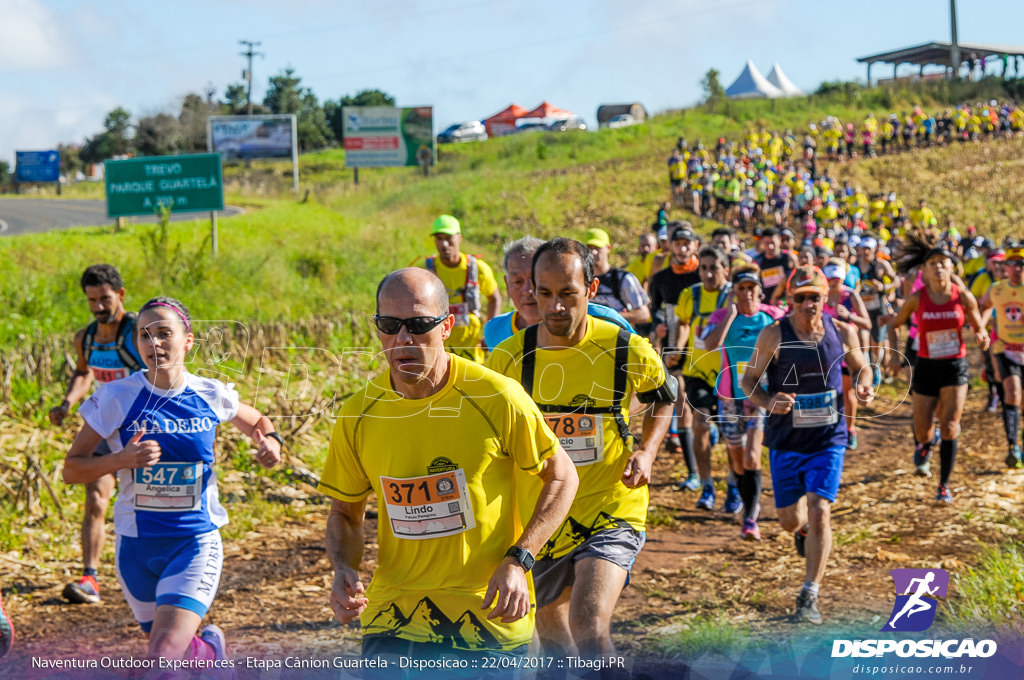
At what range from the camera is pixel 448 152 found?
159 ft

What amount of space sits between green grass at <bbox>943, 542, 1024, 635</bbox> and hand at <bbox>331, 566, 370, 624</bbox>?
3533 mm

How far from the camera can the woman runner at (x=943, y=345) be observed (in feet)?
27.8

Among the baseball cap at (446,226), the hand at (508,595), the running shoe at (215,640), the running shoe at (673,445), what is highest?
the baseball cap at (446,226)

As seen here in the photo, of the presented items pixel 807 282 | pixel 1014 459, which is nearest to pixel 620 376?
pixel 807 282

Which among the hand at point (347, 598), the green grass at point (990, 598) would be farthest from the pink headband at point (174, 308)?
the green grass at point (990, 598)

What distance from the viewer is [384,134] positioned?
1588 inches

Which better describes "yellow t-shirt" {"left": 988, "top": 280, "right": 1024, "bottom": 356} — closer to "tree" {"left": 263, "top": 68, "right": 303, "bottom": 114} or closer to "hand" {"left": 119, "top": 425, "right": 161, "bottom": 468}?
"hand" {"left": 119, "top": 425, "right": 161, "bottom": 468}

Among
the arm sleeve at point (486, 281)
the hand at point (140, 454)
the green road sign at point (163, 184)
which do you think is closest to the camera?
the hand at point (140, 454)

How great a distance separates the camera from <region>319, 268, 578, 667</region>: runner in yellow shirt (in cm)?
312

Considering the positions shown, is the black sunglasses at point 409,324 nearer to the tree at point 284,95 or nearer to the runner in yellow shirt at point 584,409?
the runner in yellow shirt at point 584,409

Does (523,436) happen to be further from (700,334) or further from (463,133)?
(463,133)

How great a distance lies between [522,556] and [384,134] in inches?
1523

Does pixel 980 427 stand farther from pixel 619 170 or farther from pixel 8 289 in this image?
pixel 619 170

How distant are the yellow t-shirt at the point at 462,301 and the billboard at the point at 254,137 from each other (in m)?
28.7
